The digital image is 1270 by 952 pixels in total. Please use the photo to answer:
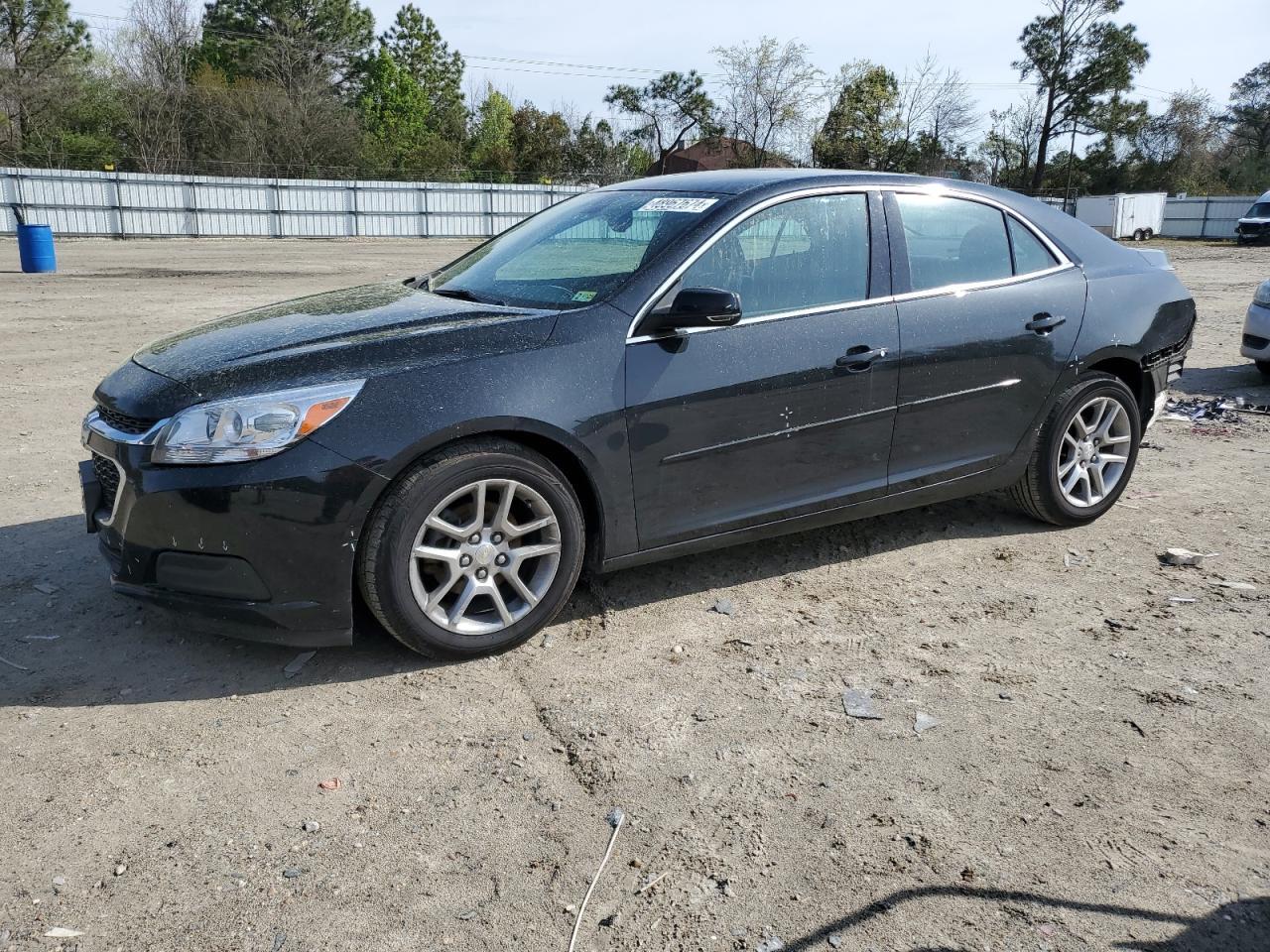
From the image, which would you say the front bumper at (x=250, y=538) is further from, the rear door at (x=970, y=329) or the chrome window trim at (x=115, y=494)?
the rear door at (x=970, y=329)

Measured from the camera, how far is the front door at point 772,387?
12.9ft

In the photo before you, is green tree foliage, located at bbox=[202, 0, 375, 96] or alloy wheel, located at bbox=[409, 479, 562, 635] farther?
green tree foliage, located at bbox=[202, 0, 375, 96]

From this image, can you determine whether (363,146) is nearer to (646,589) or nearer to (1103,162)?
(1103,162)

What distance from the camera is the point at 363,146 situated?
48.9 m

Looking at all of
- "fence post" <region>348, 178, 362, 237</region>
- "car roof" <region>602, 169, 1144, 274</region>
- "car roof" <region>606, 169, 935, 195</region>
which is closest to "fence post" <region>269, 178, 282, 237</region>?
"fence post" <region>348, 178, 362, 237</region>

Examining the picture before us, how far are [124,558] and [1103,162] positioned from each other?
2434 inches

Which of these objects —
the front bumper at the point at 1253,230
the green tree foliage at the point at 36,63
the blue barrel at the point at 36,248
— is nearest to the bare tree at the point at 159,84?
the green tree foliage at the point at 36,63

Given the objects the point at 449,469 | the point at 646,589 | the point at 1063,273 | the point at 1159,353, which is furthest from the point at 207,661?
the point at 1159,353

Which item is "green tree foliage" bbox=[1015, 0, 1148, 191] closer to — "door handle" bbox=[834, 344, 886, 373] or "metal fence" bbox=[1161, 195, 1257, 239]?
"metal fence" bbox=[1161, 195, 1257, 239]

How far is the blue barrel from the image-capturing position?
20.1 m

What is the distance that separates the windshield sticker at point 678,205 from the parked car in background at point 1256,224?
137 feet

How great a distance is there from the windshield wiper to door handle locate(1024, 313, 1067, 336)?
2453 millimetres

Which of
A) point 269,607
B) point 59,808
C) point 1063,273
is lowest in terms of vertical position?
point 59,808

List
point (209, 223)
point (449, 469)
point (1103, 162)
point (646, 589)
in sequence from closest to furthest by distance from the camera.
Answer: point (449, 469), point (646, 589), point (209, 223), point (1103, 162)
